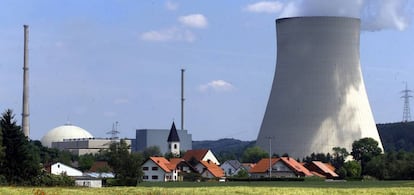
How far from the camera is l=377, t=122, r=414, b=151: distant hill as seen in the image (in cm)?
14338

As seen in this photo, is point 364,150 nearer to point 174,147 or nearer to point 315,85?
point 315,85

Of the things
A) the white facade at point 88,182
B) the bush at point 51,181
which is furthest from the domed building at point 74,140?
the bush at point 51,181

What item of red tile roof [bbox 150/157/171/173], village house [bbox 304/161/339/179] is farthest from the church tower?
red tile roof [bbox 150/157/171/173]

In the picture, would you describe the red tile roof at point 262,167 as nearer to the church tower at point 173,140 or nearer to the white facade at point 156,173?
the white facade at point 156,173

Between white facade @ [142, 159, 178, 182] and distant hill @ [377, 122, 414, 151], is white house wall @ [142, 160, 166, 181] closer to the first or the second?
white facade @ [142, 159, 178, 182]

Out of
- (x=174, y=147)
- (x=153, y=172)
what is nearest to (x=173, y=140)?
(x=174, y=147)

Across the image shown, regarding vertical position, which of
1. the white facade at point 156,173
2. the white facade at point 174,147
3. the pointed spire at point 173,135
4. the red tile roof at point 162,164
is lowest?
the white facade at point 156,173

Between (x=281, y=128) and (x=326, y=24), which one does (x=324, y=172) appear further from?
(x=326, y=24)

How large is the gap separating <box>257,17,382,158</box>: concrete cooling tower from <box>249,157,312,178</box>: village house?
62.0 inches

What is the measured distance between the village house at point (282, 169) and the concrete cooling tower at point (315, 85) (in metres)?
1.58

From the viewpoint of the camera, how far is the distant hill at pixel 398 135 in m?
143

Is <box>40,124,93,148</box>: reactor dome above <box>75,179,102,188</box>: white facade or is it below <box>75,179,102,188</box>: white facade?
above

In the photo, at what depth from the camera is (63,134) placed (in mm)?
133750

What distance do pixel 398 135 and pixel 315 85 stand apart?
87443 millimetres
